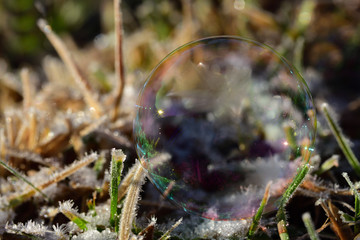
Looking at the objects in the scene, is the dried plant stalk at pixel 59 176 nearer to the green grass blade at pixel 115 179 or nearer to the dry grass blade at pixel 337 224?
the green grass blade at pixel 115 179

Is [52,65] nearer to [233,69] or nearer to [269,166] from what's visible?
[233,69]

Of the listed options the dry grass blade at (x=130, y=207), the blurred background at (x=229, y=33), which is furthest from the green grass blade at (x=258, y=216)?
the blurred background at (x=229, y=33)

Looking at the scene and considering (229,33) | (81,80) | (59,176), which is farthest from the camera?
(229,33)

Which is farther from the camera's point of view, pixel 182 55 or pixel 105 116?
pixel 105 116

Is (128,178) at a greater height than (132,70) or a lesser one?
lesser

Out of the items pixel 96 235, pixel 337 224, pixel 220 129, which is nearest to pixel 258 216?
pixel 337 224

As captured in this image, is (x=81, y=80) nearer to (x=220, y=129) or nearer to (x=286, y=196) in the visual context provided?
(x=220, y=129)

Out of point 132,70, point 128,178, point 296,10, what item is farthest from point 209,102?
point 296,10
